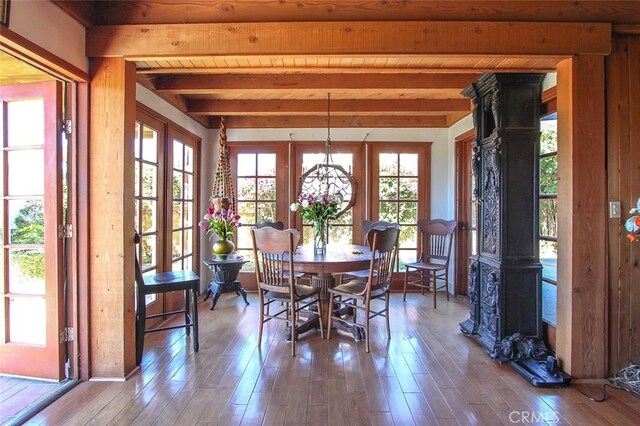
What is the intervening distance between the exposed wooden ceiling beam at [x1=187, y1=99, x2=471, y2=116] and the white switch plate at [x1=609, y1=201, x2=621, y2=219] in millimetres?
2052

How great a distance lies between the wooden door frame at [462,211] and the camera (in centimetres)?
439

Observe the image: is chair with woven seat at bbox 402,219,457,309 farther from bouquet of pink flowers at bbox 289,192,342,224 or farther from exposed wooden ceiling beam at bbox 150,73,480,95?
exposed wooden ceiling beam at bbox 150,73,480,95

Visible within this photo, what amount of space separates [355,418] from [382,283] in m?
1.21

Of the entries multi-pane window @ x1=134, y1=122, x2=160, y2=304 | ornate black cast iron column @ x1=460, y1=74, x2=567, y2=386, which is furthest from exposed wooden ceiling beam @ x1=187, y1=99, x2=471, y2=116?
ornate black cast iron column @ x1=460, y1=74, x2=567, y2=386

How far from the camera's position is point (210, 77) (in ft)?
10.8

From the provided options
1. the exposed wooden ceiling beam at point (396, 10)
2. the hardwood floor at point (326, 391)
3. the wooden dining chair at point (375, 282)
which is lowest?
the hardwood floor at point (326, 391)

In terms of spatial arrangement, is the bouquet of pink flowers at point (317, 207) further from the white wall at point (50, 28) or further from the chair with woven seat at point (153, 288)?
the white wall at point (50, 28)

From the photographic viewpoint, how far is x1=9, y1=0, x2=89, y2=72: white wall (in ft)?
5.77

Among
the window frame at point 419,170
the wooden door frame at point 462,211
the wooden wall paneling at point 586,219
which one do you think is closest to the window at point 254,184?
the window frame at point 419,170

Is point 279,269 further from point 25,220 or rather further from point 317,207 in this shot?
point 25,220

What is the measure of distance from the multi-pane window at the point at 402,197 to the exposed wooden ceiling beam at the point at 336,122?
447mm

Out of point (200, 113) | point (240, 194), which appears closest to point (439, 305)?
point (240, 194)

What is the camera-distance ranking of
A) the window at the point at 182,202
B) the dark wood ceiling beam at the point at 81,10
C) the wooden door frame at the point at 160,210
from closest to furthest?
1. the dark wood ceiling beam at the point at 81,10
2. the wooden door frame at the point at 160,210
3. the window at the point at 182,202

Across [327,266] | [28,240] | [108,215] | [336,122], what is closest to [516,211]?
[327,266]
